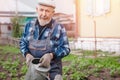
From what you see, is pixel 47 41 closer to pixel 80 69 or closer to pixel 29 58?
pixel 29 58

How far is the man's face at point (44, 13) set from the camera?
4875 millimetres

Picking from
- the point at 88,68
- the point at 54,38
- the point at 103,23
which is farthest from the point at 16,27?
the point at 54,38

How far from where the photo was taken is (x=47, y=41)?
4887mm

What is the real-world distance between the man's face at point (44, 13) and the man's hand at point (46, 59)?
1.24 feet

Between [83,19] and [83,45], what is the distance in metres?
0.93

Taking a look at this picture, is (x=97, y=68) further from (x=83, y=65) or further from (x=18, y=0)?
(x=18, y=0)

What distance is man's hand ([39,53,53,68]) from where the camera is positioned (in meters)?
4.79

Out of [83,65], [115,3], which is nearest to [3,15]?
[115,3]

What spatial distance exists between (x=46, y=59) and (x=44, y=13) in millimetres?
524

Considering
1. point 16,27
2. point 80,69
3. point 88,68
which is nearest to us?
point 80,69

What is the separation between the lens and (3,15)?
19.6 metres

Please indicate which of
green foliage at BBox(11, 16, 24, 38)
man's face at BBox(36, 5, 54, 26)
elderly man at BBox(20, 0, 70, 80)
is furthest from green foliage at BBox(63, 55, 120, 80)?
green foliage at BBox(11, 16, 24, 38)

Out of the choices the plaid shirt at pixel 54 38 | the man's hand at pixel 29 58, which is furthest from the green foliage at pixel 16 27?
the man's hand at pixel 29 58

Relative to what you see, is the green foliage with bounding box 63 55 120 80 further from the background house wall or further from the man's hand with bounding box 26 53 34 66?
the background house wall
